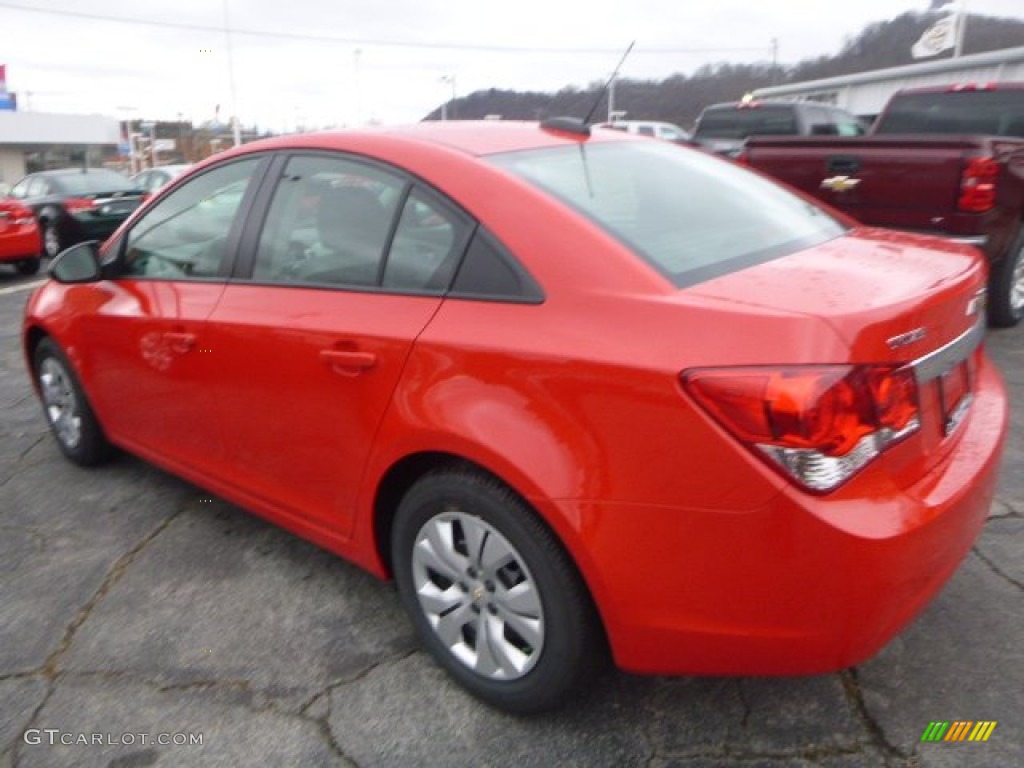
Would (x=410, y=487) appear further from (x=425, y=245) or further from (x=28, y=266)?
(x=28, y=266)

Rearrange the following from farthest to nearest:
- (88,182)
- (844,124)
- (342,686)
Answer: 1. (844,124)
2. (88,182)
3. (342,686)

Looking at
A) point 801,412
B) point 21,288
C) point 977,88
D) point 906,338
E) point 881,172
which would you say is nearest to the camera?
point 801,412

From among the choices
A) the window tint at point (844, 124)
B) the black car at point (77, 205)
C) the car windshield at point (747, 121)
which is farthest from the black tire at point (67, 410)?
the window tint at point (844, 124)

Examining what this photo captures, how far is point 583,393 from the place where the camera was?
1981 mm

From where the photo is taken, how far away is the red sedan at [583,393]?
1822 mm

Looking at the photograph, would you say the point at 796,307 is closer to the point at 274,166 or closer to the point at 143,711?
the point at 274,166

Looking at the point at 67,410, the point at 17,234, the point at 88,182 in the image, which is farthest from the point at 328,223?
the point at 88,182

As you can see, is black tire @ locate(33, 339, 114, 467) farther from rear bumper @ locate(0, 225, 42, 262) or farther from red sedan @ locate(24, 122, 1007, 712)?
rear bumper @ locate(0, 225, 42, 262)

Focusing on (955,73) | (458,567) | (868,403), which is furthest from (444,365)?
(955,73)

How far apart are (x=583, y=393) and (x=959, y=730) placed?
1343 millimetres

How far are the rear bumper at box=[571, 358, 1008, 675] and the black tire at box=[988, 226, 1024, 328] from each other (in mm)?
4541

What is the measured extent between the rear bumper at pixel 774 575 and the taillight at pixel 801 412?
2.8 inches

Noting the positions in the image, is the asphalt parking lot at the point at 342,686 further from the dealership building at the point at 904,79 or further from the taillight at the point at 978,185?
the dealership building at the point at 904,79

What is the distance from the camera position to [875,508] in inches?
72.5
